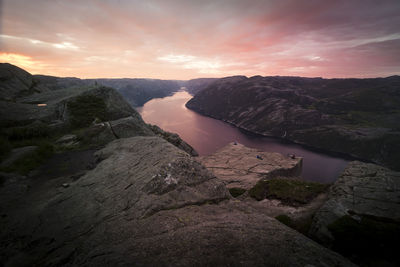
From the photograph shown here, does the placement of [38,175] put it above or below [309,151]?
above

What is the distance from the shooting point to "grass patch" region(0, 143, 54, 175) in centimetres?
1459

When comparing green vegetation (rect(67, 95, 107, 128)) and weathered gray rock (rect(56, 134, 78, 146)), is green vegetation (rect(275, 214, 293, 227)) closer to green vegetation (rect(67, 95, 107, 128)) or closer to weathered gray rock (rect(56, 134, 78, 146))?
weathered gray rock (rect(56, 134, 78, 146))

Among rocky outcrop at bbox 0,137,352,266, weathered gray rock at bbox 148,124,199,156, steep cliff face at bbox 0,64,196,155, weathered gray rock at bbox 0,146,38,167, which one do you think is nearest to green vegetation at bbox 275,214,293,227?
rocky outcrop at bbox 0,137,352,266

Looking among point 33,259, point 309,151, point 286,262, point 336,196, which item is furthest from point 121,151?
point 309,151

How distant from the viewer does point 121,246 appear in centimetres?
829

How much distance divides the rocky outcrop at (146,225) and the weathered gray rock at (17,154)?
3.66 metres

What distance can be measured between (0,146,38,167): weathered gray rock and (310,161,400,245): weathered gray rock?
25664 mm

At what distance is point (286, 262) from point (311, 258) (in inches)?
60.4

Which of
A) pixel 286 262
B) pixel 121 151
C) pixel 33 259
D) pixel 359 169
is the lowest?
pixel 359 169

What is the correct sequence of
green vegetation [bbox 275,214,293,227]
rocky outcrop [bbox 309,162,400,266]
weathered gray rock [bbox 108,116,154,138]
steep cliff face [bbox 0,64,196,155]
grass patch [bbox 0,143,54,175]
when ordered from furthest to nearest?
weathered gray rock [bbox 108,116,154,138], steep cliff face [bbox 0,64,196,155], green vegetation [bbox 275,214,293,227], grass patch [bbox 0,143,54,175], rocky outcrop [bbox 309,162,400,266]

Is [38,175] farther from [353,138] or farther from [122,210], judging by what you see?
[353,138]

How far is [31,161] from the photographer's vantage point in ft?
52.4

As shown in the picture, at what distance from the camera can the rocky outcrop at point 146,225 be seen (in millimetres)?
7902

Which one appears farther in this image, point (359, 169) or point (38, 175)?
point (359, 169)
